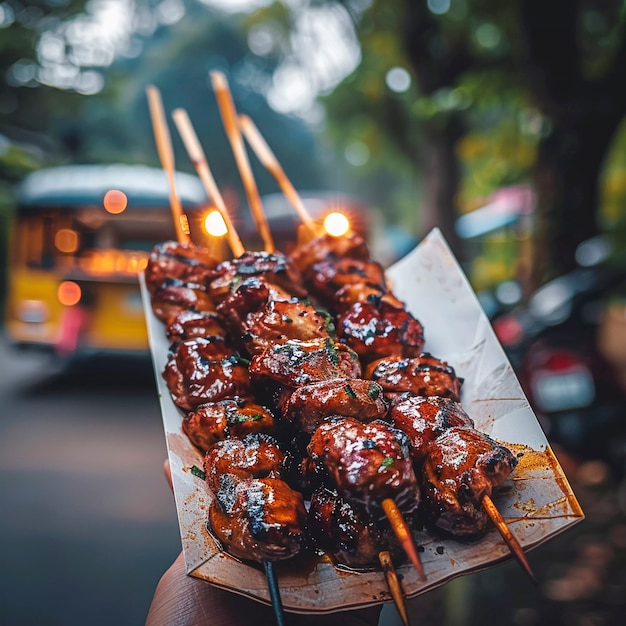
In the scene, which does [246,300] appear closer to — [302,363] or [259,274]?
[259,274]

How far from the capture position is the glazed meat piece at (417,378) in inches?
81.7

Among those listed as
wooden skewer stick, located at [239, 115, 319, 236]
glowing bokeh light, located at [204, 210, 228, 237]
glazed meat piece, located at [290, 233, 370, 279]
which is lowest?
glazed meat piece, located at [290, 233, 370, 279]

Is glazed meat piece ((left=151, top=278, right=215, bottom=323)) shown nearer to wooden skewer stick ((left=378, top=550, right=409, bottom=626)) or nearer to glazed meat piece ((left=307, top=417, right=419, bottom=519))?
glazed meat piece ((left=307, top=417, right=419, bottom=519))

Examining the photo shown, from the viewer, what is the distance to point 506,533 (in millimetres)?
1510

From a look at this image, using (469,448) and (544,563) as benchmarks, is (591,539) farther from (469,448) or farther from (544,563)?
(469,448)

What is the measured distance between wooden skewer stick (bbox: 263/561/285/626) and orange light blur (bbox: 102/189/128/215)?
8159mm

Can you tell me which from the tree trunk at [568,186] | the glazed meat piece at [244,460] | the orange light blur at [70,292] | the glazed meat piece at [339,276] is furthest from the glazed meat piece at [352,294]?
the orange light blur at [70,292]

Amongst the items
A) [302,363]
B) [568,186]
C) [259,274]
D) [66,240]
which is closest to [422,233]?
[568,186]

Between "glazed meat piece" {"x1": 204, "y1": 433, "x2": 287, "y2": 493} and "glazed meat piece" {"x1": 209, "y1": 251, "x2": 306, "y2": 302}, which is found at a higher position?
"glazed meat piece" {"x1": 209, "y1": 251, "x2": 306, "y2": 302}

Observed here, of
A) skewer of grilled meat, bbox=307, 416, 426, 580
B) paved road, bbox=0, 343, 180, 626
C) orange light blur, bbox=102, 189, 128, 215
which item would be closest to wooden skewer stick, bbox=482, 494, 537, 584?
skewer of grilled meat, bbox=307, 416, 426, 580

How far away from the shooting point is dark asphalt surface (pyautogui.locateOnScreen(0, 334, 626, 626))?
392 cm

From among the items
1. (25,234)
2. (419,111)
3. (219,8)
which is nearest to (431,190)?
(419,111)

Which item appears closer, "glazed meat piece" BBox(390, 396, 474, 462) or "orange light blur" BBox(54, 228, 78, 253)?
"glazed meat piece" BBox(390, 396, 474, 462)

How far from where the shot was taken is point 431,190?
1103cm
